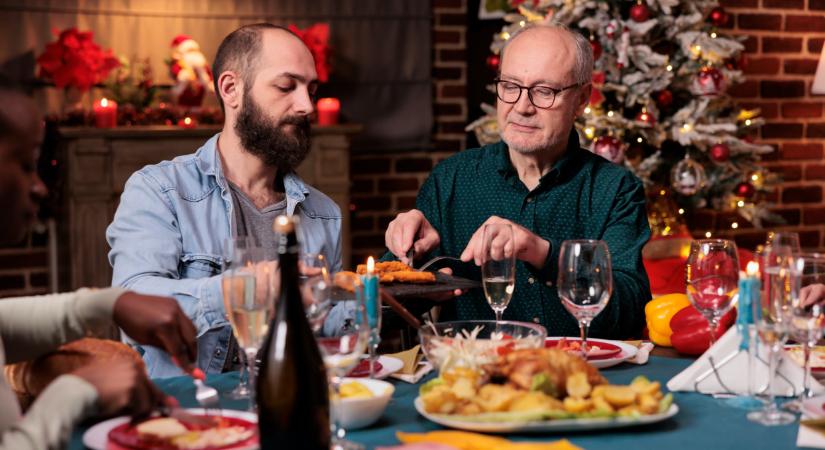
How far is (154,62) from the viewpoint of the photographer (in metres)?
4.98

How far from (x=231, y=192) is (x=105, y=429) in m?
1.23

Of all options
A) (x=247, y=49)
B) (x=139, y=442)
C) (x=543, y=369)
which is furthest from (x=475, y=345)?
(x=247, y=49)

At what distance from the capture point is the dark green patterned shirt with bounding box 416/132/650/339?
2543 millimetres

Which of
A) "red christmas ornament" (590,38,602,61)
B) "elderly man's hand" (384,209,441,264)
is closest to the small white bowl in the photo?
"elderly man's hand" (384,209,441,264)

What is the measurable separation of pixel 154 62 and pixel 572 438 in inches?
155

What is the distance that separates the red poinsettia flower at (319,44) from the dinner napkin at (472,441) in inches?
145

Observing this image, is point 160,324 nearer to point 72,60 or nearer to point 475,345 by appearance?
point 475,345

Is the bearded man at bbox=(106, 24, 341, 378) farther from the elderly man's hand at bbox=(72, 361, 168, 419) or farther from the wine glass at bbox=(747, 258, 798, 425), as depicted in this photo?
the wine glass at bbox=(747, 258, 798, 425)

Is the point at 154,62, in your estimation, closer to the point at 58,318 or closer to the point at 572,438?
the point at 58,318

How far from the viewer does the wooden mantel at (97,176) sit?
4.65 m

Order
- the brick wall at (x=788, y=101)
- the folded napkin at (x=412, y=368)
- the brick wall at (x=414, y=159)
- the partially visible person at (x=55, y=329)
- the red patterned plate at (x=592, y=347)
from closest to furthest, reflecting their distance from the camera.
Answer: the partially visible person at (x=55, y=329), the folded napkin at (x=412, y=368), the red patterned plate at (x=592, y=347), the brick wall at (x=414, y=159), the brick wall at (x=788, y=101)

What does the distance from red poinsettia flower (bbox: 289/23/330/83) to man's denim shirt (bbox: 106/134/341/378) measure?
2.32 metres

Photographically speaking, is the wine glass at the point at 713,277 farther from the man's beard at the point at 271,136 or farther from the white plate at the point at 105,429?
the man's beard at the point at 271,136

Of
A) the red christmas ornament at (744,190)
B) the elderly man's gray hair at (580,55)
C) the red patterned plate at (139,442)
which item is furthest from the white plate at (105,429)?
the red christmas ornament at (744,190)
